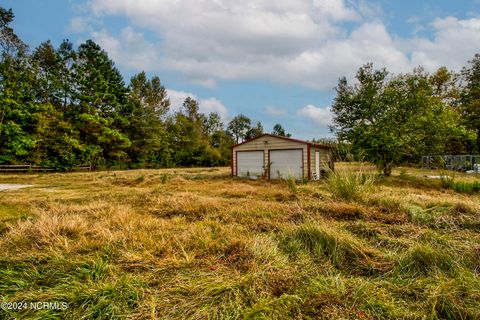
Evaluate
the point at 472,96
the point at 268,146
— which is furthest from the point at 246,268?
the point at 472,96

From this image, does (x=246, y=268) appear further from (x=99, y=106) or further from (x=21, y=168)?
(x=99, y=106)

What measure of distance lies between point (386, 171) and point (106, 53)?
28.5 m

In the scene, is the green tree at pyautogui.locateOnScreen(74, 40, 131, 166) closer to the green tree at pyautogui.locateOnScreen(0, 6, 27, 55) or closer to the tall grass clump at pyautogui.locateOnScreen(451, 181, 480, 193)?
the green tree at pyautogui.locateOnScreen(0, 6, 27, 55)

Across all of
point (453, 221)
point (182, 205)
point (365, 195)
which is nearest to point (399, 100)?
point (365, 195)

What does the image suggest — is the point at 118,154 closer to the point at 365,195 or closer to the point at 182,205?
the point at 182,205

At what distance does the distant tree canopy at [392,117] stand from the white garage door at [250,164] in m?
4.61

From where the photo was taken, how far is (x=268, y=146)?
1381cm

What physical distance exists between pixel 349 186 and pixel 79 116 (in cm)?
2482

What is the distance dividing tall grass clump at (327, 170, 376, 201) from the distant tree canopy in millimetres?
7152

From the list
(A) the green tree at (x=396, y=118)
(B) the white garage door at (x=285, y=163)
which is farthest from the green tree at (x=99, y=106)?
(A) the green tree at (x=396, y=118)

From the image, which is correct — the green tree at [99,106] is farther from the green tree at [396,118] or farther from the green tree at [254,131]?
the green tree at [254,131]

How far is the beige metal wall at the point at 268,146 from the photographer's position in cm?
1279

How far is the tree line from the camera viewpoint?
20.5 m

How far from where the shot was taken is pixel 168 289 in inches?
82.6
